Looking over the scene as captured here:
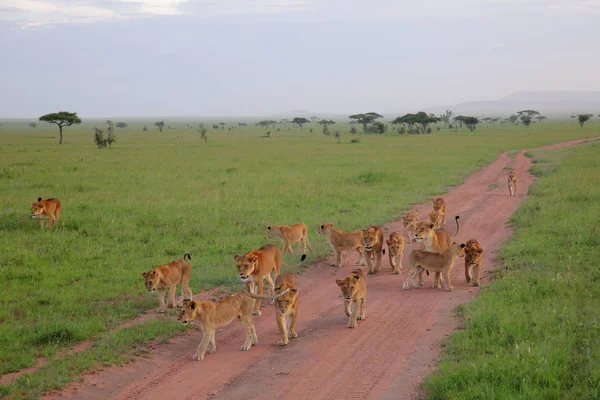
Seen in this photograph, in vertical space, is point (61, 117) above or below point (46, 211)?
above

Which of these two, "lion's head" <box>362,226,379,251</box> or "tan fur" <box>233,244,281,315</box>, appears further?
"lion's head" <box>362,226,379,251</box>

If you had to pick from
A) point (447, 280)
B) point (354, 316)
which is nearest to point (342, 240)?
point (447, 280)

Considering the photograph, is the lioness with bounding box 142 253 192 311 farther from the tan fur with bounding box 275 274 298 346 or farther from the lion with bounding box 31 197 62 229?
the lion with bounding box 31 197 62 229

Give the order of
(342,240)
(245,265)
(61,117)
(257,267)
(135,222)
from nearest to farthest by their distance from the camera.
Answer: (245,265)
(257,267)
(342,240)
(135,222)
(61,117)

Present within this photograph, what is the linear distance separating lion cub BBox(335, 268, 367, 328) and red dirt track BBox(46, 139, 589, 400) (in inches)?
6.6

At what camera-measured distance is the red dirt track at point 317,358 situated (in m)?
6.89

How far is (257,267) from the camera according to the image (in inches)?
389

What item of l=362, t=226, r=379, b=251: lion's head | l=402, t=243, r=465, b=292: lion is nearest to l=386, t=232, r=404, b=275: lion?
l=362, t=226, r=379, b=251: lion's head

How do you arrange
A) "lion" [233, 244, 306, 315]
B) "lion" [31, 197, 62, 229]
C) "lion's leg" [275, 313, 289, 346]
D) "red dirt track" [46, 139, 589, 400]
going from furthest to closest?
"lion" [31, 197, 62, 229] → "lion" [233, 244, 306, 315] → "lion's leg" [275, 313, 289, 346] → "red dirt track" [46, 139, 589, 400]

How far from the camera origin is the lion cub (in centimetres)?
892

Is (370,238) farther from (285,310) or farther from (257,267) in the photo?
(285,310)

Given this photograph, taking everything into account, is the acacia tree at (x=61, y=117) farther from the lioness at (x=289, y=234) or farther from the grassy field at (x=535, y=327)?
the grassy field at (x=535, y=327)

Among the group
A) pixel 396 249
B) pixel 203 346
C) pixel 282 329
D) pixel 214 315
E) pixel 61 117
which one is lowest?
pixel 203 346

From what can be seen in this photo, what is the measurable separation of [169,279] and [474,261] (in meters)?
5.37
